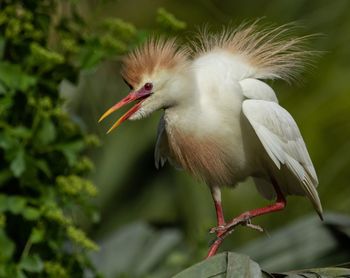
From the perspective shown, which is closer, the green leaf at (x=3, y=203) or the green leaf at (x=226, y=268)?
the green leaf at (x=226, y=268)

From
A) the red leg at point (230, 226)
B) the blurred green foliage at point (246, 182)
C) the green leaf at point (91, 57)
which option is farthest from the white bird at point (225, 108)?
the blurred green foliage at point (246, 182)

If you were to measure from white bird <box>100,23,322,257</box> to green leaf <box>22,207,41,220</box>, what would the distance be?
70 centimetres

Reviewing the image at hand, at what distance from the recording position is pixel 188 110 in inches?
131

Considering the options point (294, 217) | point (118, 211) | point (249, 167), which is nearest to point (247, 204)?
point (294, 217)

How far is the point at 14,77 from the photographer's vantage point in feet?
13.3

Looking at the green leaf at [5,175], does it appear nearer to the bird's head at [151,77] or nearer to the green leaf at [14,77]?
the green leaf at [14,77]

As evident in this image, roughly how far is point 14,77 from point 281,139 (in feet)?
3.89

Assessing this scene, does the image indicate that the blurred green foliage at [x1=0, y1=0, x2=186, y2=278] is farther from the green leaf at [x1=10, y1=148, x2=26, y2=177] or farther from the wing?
the wing

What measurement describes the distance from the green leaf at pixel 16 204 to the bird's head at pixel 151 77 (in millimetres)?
961

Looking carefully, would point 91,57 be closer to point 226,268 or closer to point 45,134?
point 45,134

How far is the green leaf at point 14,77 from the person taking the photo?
13.3ft

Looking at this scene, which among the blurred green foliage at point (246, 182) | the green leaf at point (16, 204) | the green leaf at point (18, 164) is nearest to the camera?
the green leaf at point (18, 164)

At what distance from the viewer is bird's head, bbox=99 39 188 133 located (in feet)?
10.7

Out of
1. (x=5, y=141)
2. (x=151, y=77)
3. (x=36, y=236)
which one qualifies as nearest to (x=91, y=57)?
(x=5, y=141)
